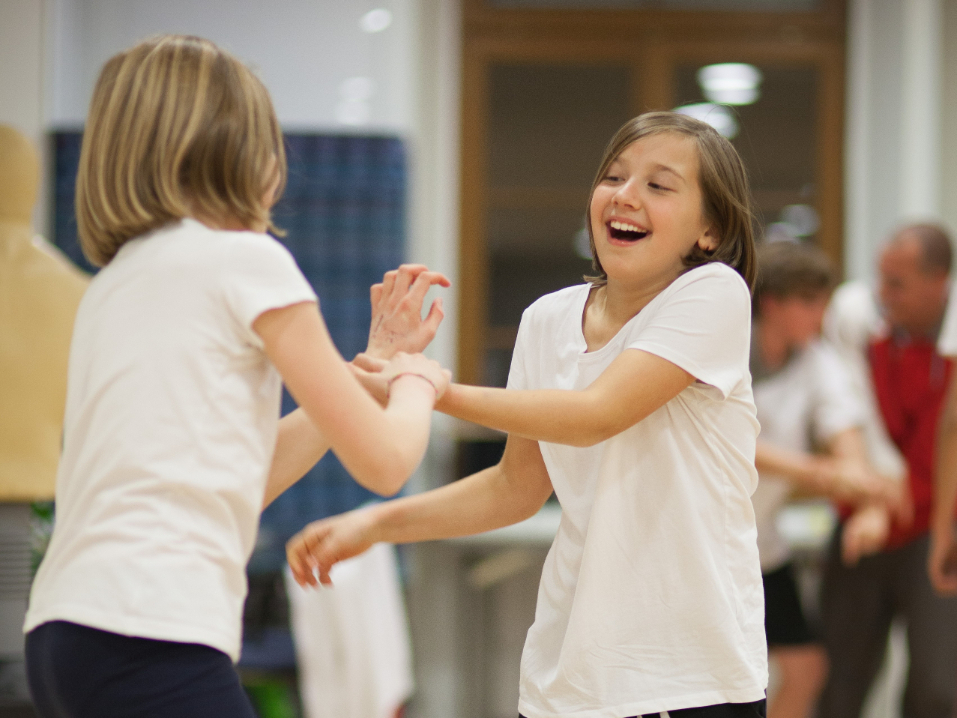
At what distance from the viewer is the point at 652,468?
118 cm

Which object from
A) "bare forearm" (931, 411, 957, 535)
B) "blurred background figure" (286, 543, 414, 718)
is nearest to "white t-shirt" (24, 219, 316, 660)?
"blurred background figure" (286, 543, 414, 718)

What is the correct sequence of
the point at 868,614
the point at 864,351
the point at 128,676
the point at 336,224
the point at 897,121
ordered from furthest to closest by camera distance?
the point at 897,121 < the point at 336,224 < the point at 864,351 < the point at 868,614 < the point at 128,676

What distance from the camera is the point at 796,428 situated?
283 cm

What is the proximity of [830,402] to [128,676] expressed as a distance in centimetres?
228

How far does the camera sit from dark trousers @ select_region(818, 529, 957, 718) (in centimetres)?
Answer: 275

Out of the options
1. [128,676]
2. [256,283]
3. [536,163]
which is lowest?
[128,676]

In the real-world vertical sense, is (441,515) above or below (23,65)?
below

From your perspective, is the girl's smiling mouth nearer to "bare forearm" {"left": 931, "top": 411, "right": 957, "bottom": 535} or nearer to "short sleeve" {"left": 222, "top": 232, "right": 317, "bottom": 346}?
"short sleeve" {"left": 222, "top": 232, "right": 317, "bottom": 346}

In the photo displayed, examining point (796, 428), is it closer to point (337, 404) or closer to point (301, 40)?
point (337, 404)

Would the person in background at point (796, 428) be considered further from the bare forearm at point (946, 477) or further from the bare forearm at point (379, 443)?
the bare forearm at point (379, 443)

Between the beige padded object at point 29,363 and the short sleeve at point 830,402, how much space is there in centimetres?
193

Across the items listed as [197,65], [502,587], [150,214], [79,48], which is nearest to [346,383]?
[150,214]

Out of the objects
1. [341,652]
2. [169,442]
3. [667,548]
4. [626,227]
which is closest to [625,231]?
[626,227]

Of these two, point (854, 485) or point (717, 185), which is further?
point (854, 485)
